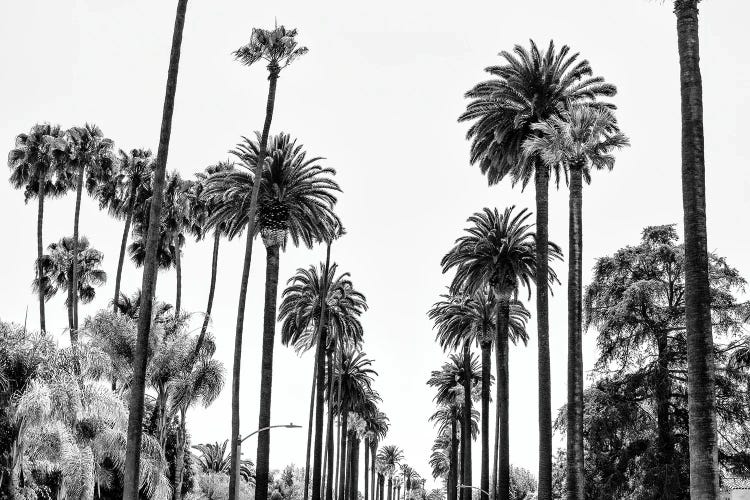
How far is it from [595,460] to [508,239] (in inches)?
546

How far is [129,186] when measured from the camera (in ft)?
176

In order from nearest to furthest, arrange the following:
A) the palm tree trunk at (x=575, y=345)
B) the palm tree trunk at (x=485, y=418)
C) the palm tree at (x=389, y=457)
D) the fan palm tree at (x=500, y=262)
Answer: the palm tree trunk at (x=575, y=345), the fan palm tree at (x=500, y=262), the palm tree trunk at (x=485, y=418), the palm tree at (x=389, y=457)

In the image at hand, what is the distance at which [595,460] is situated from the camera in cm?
4456

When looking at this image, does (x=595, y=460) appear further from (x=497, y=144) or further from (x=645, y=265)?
(x=497, y=144)

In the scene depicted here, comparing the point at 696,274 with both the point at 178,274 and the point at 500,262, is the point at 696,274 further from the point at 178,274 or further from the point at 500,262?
the point at 178,274

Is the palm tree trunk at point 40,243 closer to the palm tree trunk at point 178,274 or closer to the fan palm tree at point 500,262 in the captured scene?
the palm tree trunk at point 178,274

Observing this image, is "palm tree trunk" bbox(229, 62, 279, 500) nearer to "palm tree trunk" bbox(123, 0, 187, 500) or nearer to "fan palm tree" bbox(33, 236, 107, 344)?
"palm tree trunk" bbox(123, 0, 187, 500)

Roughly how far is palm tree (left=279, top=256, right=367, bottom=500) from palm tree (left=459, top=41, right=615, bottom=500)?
22664 millimetres

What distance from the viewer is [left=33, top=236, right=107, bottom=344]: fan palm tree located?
56.7 m

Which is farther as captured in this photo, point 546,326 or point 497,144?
point 497,144

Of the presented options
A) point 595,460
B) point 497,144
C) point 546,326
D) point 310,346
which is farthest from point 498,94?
point 310,346

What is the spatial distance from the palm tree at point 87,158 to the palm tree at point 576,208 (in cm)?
3049

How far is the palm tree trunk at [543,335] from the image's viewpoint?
32.3 meters

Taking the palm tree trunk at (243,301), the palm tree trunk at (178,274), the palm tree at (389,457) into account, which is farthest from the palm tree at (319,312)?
the palm tree at (389,457)
